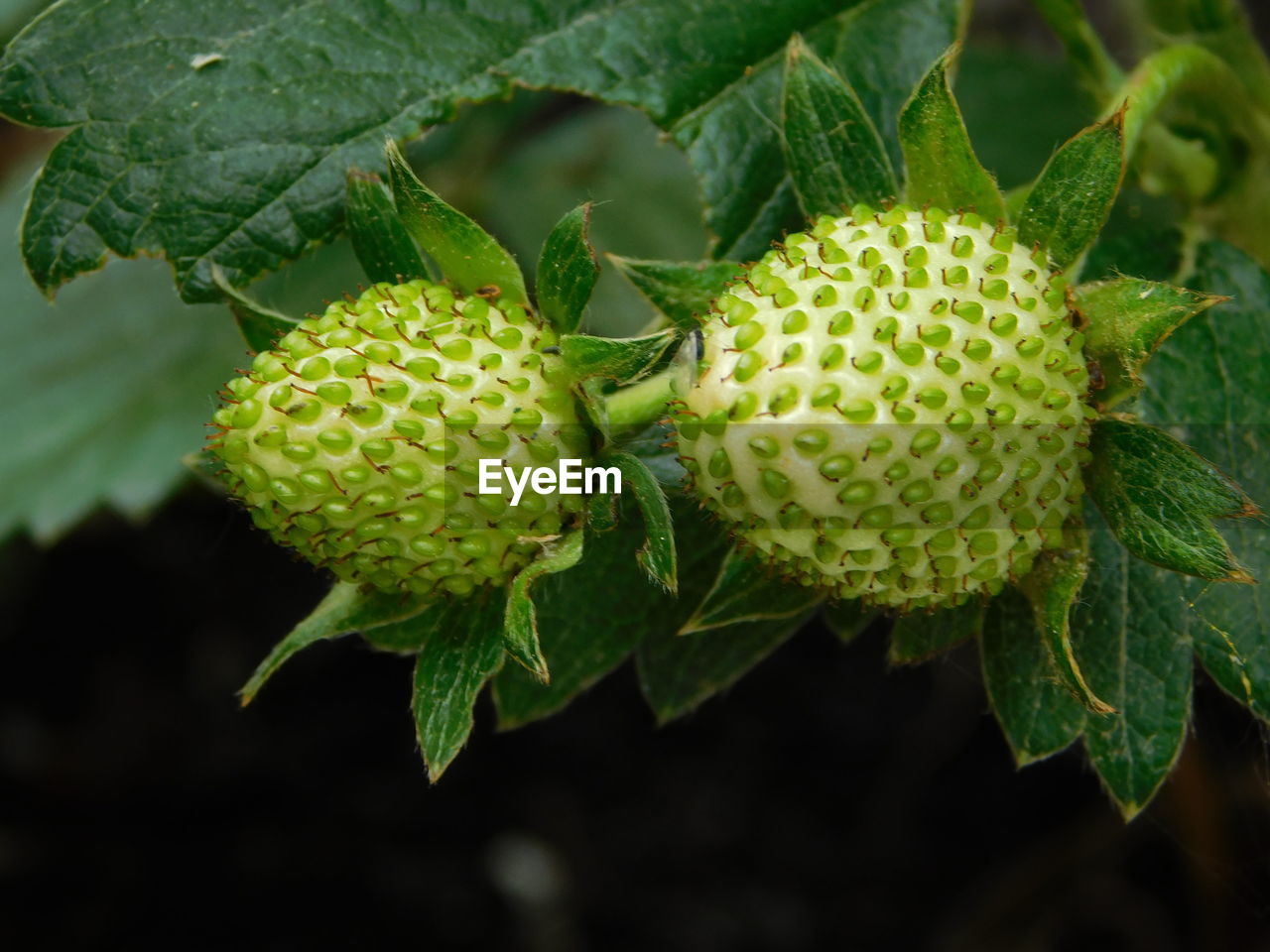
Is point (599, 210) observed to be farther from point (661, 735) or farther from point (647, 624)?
point (647, 624)

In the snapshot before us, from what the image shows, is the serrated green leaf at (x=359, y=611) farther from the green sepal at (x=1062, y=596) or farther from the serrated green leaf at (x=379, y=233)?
the green sepal at (x=1062, y=596)

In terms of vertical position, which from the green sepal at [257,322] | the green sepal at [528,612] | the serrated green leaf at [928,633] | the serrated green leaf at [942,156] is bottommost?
the serrated green leaf at [928,633]

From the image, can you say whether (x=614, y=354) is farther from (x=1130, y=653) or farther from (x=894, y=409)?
(x=1130, y=653)

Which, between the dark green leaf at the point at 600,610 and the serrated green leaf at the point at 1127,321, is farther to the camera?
the dark green leaf at the point at 600,610

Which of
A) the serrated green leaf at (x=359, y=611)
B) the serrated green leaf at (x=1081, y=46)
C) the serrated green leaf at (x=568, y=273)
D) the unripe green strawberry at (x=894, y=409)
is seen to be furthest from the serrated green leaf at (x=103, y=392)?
the serrated green leaf at (x=1081, y=46)

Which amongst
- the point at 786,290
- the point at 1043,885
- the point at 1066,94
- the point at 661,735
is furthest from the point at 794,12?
the point at 1043,885

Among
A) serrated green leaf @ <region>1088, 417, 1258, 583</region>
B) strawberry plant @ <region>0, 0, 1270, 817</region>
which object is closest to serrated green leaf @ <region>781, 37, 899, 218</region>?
strawberry plant @ <region>0, 0, 1270, 817</region>
